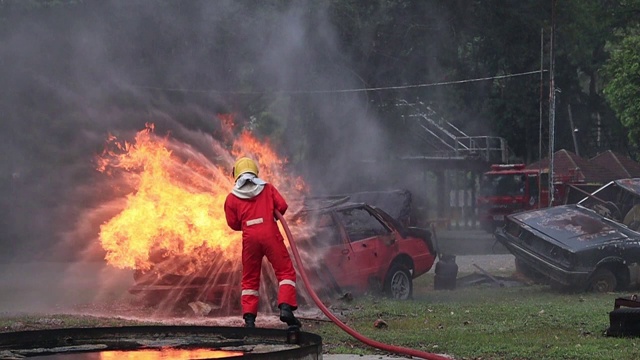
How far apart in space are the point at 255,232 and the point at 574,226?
885cm

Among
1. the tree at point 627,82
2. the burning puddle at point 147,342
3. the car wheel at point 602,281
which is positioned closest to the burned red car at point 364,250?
the car wheel at point 602,281

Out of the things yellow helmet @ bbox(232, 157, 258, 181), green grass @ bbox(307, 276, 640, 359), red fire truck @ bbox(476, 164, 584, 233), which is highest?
red fire truck @ bbox(476, 164, 584, 233)

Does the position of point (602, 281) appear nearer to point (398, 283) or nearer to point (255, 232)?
point (398, 283)

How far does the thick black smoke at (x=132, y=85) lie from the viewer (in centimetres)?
2473

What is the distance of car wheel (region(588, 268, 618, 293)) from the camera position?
16.5m

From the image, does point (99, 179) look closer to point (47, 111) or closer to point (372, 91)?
point (47, 111)

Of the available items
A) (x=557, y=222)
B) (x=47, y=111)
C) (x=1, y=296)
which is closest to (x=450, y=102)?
(x=47, y=111)

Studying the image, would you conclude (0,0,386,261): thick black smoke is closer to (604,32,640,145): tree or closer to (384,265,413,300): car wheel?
(604,32,640,145): tree

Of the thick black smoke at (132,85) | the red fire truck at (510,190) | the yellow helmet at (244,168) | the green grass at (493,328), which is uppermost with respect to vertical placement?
the thick black smoke at (132,85)

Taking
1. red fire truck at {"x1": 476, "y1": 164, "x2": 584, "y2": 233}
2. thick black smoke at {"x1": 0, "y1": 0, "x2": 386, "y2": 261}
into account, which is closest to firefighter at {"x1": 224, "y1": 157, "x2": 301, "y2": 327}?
thick black smoke at {"x1": 0, "y1": 0, "x2": 386, "y2": 261}

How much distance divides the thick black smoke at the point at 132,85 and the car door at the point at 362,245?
8.68m

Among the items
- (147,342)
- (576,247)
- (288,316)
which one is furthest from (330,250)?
(147,342)

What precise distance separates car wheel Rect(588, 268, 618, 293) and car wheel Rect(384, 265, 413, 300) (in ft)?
10.5

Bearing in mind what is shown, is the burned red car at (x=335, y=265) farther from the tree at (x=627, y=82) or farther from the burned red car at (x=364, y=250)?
the tree at (x=627, y=82)
